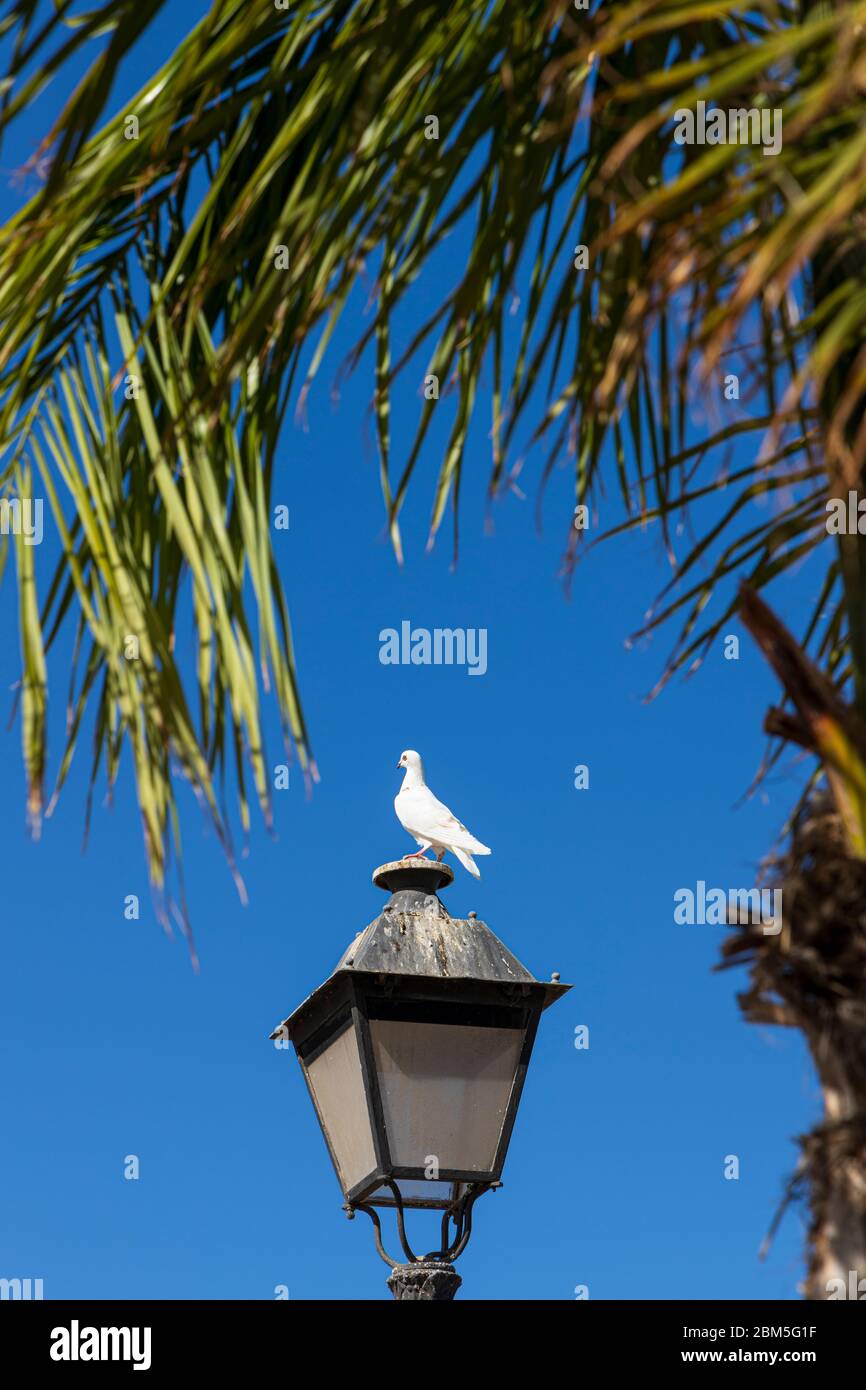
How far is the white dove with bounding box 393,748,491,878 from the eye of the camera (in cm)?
827

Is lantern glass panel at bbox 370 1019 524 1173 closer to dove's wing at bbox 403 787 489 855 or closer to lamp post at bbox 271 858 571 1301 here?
lamp post at bbox 271 858 571 1301

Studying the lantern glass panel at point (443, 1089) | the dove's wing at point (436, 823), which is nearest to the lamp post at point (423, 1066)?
the lantern glass panel at point (443, 1089)

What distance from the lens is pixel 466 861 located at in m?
8.62

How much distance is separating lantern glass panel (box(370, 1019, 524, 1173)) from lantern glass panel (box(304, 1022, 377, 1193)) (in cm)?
7

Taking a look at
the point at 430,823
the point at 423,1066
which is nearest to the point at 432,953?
the point at 423,1066

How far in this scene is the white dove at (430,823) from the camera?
8.27 metres

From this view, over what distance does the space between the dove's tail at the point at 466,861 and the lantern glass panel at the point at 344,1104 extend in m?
3.09

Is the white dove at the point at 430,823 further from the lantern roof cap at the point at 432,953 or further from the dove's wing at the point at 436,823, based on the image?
the lantern roof cap at the point at 432,953

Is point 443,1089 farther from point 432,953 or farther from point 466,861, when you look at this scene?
point 466,861

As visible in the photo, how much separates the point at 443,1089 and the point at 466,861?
3721 mm

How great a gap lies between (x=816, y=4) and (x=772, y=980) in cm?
150

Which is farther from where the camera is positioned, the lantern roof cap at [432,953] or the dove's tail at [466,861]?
the dove's tail at [466,861]

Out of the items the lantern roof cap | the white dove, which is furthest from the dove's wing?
the lantern roof cap
